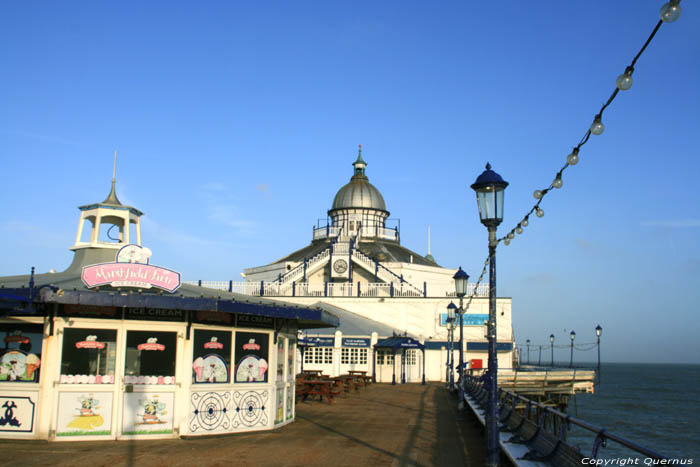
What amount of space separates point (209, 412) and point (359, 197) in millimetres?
47153

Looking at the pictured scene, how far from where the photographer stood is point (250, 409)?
13.9 m

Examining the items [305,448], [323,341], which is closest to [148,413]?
[305,448]

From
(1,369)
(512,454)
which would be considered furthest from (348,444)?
(1,369)

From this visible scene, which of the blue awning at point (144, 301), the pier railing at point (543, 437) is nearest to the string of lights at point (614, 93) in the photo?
the pier railing at point (543, 437)

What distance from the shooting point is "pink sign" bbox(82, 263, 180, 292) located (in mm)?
12305

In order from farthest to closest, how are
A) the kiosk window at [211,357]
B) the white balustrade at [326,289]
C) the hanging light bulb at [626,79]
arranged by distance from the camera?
the white balustrade at [326,289]
the kiosk window at [211,357]
the hanging light bulb at [626,79]

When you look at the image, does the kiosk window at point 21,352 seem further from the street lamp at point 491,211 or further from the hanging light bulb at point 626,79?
the hanging light bulb at point 626,79

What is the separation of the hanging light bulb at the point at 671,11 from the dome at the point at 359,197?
54.3 m

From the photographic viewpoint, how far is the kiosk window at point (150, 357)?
1264 cm

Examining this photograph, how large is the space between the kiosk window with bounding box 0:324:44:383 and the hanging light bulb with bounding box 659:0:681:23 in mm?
11849

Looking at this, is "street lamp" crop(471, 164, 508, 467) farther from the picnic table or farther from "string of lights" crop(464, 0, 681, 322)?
the picnic table

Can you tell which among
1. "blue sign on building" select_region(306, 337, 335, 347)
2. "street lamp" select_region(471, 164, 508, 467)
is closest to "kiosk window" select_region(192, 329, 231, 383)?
"street lamp" select_region(471, 164, 508, 467)

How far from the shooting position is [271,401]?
14352 mm

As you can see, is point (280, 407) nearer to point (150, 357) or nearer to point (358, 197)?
point (150, 357)
